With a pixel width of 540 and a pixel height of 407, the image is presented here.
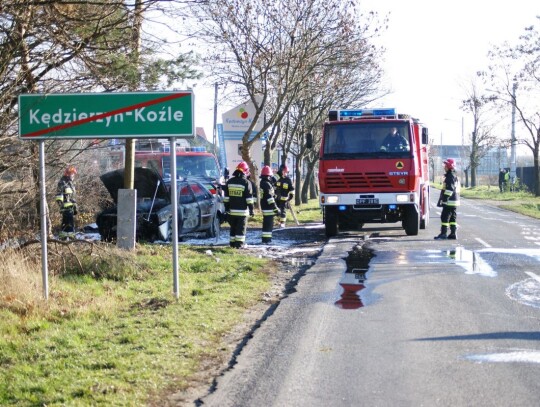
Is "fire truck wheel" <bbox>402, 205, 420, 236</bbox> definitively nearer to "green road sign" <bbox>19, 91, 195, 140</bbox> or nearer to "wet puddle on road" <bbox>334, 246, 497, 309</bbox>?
"wet puddle on road" <bbox>334, 246, 497, 309</bbox>

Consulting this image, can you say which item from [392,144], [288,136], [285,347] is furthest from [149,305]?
[288,136]

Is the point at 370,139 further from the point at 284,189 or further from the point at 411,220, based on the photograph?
the point at 284,189

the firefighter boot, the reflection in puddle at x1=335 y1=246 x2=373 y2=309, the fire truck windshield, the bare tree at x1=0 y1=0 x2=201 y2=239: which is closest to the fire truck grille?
the fire truck windshield

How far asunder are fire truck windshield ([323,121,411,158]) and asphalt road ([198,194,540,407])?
4725 millimetres

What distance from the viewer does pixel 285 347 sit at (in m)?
7.37

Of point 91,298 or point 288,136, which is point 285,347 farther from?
point 288,136

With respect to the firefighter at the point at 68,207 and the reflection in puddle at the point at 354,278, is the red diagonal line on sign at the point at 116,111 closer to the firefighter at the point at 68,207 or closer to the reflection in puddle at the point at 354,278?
the reflection in puddle at the point at 354,278

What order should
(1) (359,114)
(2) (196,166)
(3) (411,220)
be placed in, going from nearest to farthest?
(1) (359,114)
(3) (411,220)
(2) (196,166)

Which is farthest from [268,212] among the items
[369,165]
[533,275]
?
[533,275]

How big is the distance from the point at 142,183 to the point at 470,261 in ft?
22.9

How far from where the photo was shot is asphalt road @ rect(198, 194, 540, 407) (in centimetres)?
591

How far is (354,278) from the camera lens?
11.8 metres

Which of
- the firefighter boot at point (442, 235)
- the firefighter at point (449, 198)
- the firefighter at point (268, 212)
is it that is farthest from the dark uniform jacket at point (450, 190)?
the firefighter at point (268, 212)

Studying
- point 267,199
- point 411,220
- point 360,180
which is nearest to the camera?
point 267,199
